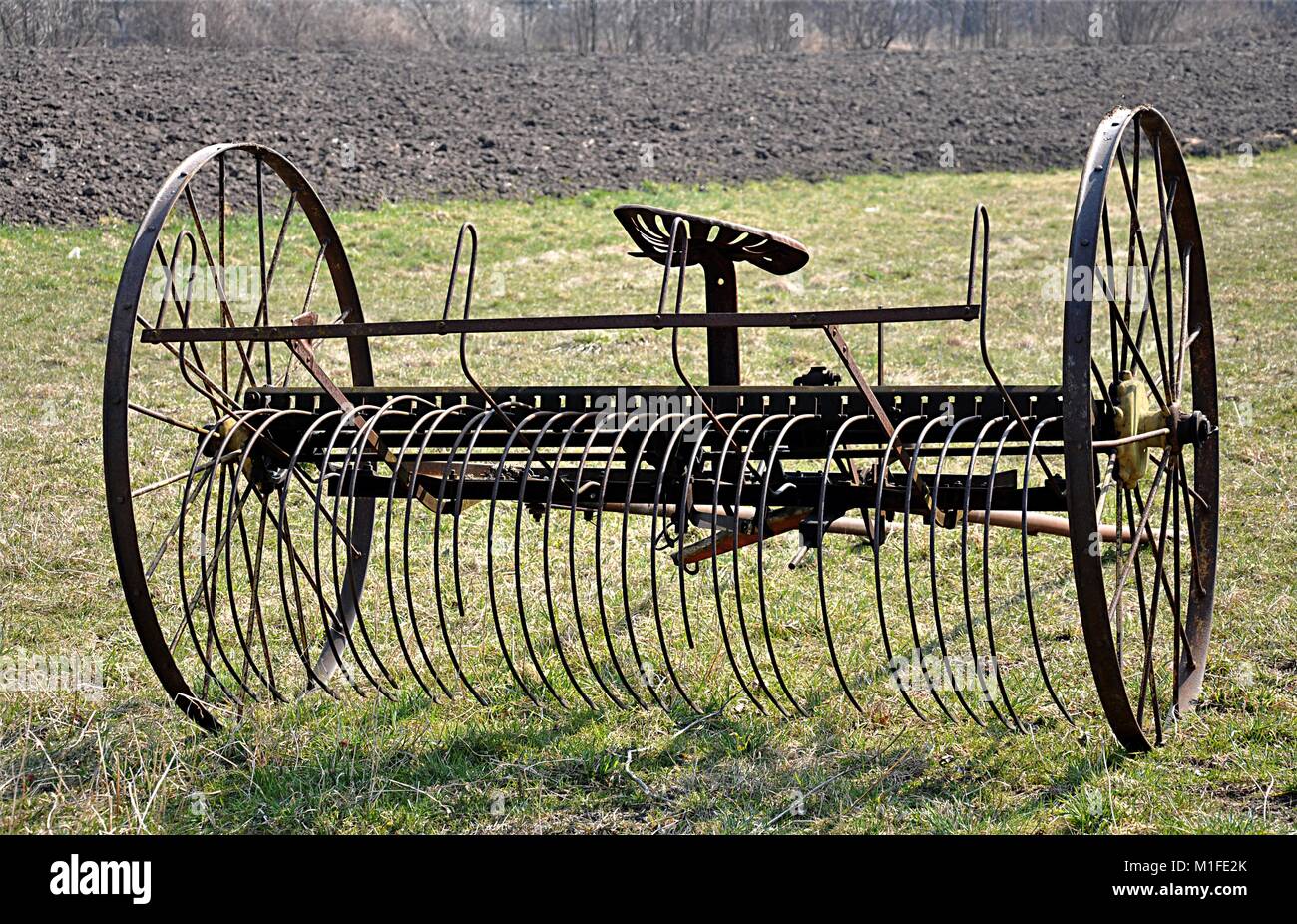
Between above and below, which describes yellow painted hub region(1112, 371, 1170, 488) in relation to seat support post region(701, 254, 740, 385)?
below

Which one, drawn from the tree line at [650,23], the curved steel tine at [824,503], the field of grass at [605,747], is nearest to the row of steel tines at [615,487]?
the curved steel tine at [824,503]

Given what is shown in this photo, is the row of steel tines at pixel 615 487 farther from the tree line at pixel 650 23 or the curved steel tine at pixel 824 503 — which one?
the tree line at pixel 650 23

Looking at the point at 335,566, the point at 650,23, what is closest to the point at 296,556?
the point at 335,566

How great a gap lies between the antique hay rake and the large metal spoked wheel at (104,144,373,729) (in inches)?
0.7

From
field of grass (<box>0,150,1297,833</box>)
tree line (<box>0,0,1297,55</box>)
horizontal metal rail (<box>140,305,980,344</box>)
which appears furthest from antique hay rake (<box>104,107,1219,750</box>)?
tree line (<box>0,0,1297,55</box>)

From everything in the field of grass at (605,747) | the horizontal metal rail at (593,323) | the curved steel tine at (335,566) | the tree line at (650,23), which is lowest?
the field of grass at (605,747)

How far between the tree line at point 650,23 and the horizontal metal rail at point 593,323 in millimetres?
17220

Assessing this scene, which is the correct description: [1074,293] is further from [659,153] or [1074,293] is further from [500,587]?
[659,153]

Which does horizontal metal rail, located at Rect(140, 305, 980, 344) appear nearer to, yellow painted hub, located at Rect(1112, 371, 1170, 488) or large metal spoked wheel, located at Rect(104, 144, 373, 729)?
large metal spoked wheel, located at Rect(104, 144, 373, 729)

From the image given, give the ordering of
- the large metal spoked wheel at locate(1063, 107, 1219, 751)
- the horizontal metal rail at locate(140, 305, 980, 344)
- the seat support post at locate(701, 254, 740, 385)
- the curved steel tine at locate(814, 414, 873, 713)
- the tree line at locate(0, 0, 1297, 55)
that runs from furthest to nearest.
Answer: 1. the tree line at locate(0, 0, 1297, 55)
2. the seat support post at locate(701, 254, 740, 385)
3. the curved steel tine at locate(814, 414, 873, 713)
4. the horizontal metal rail at locate(140, 305, 980, 344)
5. the large metal spoked wheel at locate(1063, 107, 1219, 751)

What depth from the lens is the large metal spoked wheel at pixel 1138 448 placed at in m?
2.72

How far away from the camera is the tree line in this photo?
63.3ft

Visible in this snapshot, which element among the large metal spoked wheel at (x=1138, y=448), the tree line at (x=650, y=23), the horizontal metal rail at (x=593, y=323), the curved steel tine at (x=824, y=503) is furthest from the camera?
the tree line at (x=650, y=23)

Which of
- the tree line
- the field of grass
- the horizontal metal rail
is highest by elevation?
the tree line
